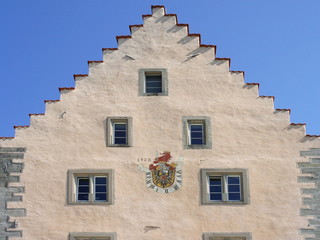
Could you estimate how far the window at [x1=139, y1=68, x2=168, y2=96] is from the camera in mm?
28531

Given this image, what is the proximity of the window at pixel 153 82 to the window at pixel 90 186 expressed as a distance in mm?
3653

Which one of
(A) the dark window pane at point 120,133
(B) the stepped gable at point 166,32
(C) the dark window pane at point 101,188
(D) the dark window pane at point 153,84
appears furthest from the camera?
(D) the dark window pane at point 153,84

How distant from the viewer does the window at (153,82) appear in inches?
1123

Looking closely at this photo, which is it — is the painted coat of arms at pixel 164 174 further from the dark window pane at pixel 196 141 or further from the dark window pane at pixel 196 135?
the dark window pane at pixel 196 135

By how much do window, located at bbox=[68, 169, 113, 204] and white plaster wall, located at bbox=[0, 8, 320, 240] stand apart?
0.24 meters

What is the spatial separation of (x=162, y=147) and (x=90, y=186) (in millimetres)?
3017

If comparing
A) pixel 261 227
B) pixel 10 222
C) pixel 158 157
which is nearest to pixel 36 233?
pixel 10 222

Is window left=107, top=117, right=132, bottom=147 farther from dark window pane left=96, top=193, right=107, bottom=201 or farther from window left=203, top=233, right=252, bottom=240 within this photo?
window left=203, top=233, right=252, bottom=240

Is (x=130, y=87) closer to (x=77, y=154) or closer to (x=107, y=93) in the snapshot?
(x=107, y=93)

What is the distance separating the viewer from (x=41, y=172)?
27094mm

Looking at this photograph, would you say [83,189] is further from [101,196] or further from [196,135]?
[196,135]

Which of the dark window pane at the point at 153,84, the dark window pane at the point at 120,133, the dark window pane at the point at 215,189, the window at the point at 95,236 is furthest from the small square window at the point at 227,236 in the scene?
the dark window pane at the point at 153,84

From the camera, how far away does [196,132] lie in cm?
2795

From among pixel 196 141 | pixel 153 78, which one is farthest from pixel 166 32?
pixel 196 141
